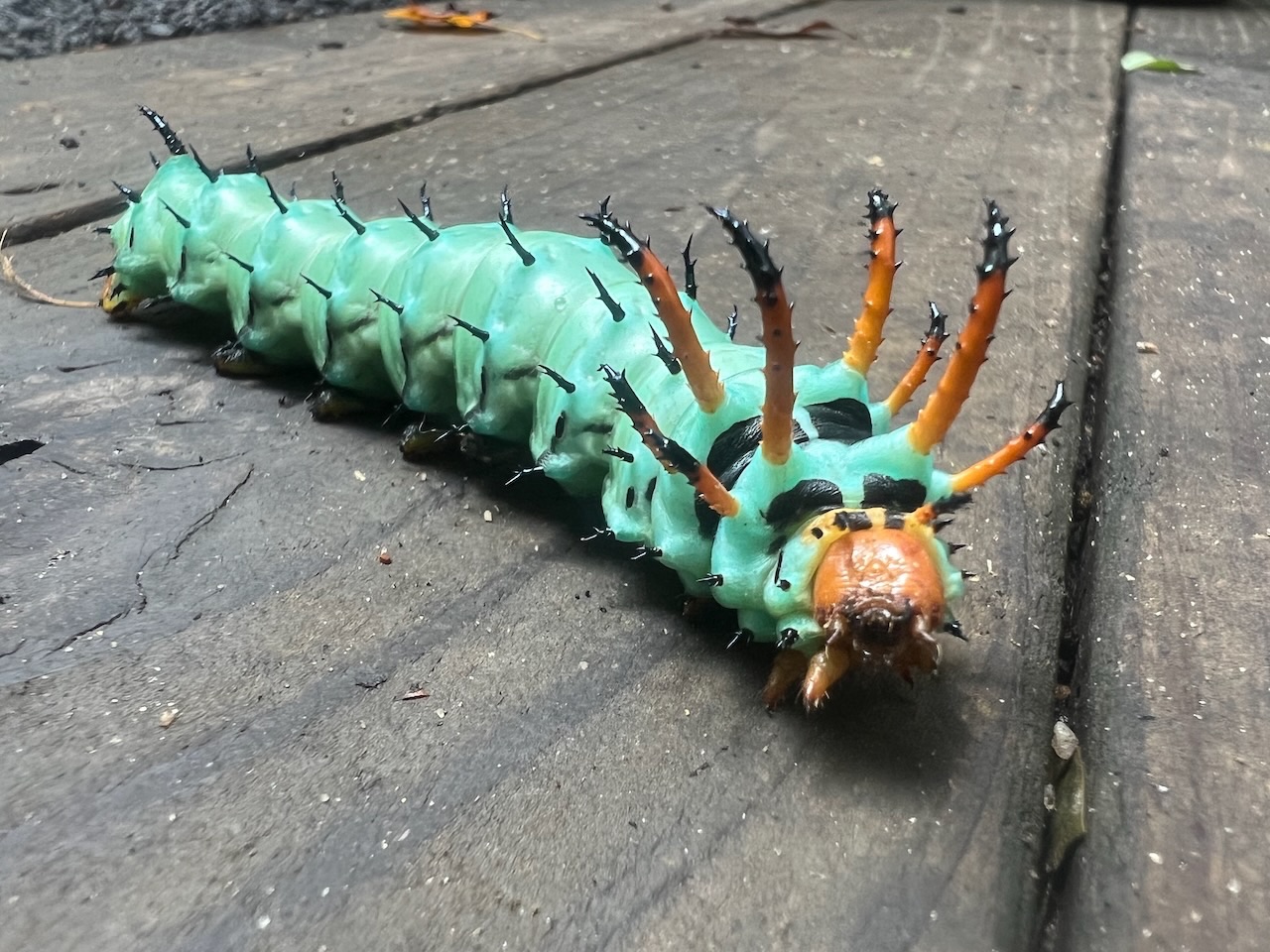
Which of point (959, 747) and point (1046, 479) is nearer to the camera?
point (959, 747)

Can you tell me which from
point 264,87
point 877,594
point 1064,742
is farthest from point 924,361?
point 264,87

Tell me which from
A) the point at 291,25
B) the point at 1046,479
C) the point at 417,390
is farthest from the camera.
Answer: the point at 291,25

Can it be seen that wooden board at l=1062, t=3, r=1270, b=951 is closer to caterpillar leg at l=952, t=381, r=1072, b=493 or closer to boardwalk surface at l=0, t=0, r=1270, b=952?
boardwalk surface at l=0, t=0, r=1270, b=952

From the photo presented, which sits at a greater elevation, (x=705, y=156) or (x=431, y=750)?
(x=705, y=156)

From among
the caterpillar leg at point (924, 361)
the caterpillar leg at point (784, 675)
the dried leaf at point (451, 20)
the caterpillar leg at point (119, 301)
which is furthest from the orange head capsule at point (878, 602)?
the dried leaf at point (451, 20)

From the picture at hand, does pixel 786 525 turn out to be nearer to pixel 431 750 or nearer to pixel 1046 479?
pixel 431 750

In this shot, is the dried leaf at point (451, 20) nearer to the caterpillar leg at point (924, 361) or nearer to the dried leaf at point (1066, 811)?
the caterpillar leg at point (924, 361)

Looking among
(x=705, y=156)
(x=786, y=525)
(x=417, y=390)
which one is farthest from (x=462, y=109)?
(x=786, y=525)

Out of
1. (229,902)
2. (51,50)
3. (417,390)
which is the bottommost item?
(229,902)
